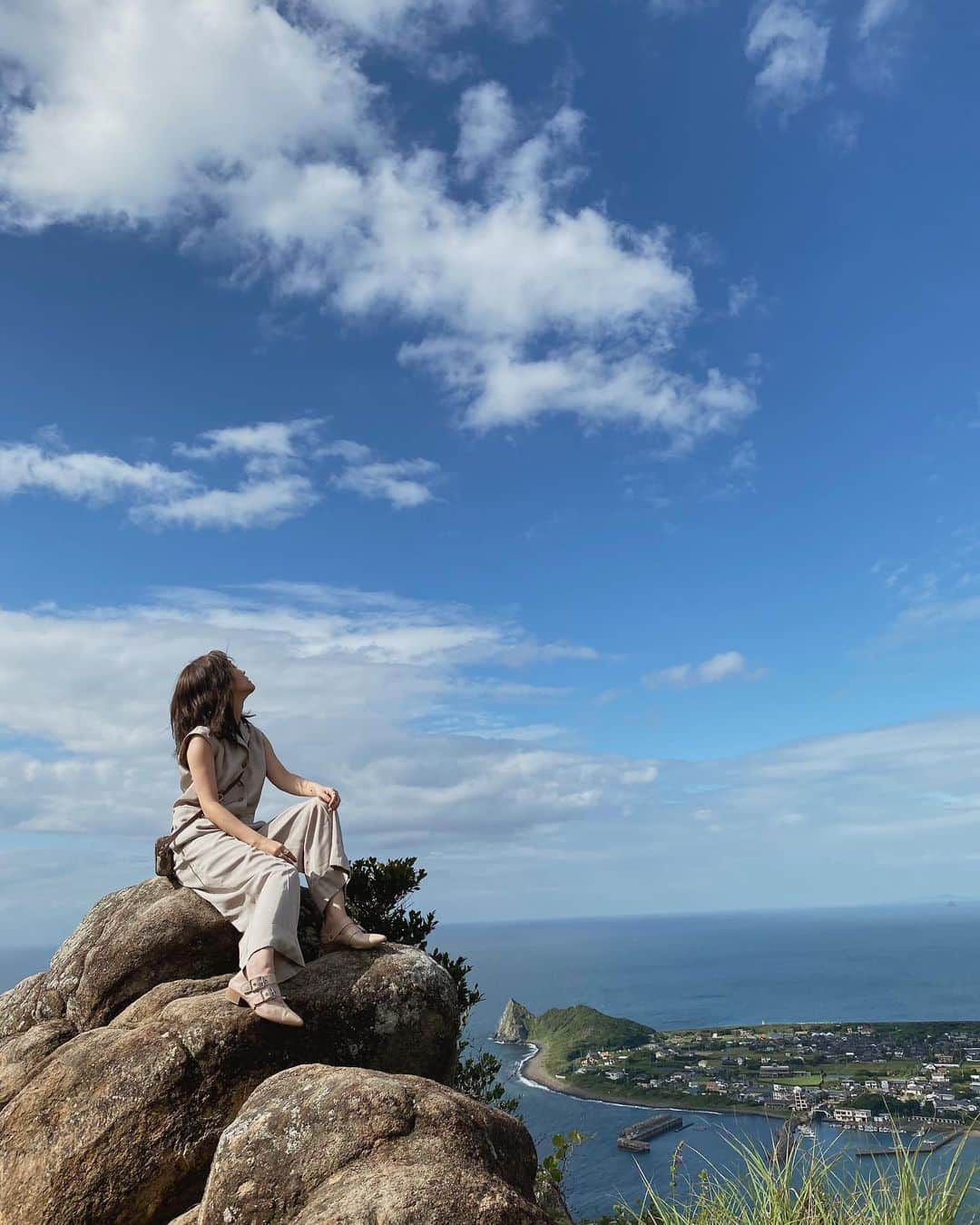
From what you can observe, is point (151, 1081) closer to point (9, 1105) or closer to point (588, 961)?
point (9, 1105)

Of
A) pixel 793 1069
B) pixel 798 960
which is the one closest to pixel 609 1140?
pixel 793 1069

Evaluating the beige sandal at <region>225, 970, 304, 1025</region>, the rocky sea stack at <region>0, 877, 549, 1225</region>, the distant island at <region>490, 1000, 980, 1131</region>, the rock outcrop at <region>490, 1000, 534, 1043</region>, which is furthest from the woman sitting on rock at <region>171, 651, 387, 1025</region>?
the rock outcrop at <region>490, 1000, 534, 1043</region>

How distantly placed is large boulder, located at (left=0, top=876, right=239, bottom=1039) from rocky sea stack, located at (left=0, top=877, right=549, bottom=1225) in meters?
0.02

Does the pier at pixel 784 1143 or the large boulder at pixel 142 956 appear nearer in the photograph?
the pier at pixel 784 1143

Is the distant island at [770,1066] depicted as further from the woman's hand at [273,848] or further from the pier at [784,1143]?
the woman's hand at [273,848]

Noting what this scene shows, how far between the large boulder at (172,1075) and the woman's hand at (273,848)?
37.9 inches

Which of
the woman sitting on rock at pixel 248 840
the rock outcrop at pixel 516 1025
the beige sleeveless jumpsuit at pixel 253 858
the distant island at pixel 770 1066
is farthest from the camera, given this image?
the rock outcrop at pixel 516 1025

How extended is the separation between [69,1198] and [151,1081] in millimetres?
814

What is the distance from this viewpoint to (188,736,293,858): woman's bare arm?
25.9 feet

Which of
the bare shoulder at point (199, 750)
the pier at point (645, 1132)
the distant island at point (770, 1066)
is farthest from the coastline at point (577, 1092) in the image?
the bare shoulder at point (199, 750)

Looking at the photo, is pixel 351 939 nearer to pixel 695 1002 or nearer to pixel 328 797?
pixel 328 797

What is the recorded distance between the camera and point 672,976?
149625 mm

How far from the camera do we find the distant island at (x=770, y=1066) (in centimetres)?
1355

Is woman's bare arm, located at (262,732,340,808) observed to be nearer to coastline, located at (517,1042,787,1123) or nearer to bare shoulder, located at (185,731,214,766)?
bare shoulder, located at (185,731,214,766)
